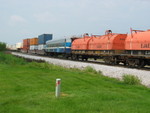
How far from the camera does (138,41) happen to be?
2028cm

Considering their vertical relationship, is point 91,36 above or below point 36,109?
above

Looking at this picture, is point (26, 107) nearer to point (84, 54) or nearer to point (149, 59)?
point (149, 59)

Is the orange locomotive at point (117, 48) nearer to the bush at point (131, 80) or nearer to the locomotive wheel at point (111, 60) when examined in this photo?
the locomotive wheel at point (111, 60)

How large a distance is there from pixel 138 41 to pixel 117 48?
452cm

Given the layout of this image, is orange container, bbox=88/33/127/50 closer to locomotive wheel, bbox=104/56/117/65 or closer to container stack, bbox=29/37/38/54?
locomotive wheel, bbox=104/56/117/65

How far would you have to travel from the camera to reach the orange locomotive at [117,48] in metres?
19.9

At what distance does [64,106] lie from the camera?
608cm

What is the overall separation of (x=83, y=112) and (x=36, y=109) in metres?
1.24

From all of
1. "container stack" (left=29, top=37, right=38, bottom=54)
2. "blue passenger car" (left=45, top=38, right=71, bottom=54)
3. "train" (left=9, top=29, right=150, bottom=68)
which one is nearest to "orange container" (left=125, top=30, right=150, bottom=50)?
"train" (left=9, top=29, right=150, bottom=68)

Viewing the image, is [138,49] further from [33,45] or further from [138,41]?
[33,45]

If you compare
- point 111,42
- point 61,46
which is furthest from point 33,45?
point 111,42

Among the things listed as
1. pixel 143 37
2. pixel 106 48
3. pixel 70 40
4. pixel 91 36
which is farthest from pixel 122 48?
pixel 70 40

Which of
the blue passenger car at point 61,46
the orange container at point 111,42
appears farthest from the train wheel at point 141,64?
the blue passenger car at point 61,46

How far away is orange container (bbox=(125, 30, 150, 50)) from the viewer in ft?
63.6
